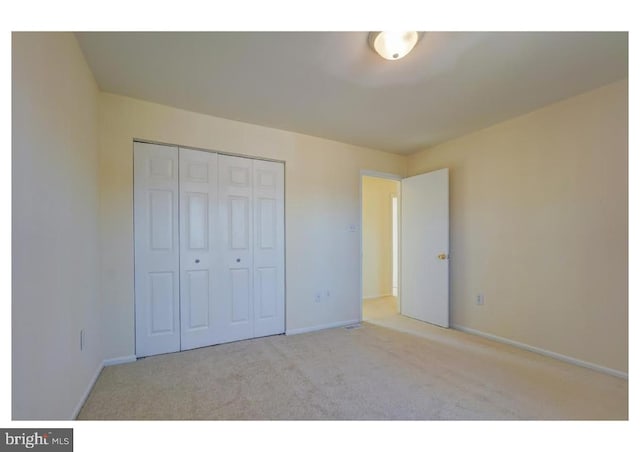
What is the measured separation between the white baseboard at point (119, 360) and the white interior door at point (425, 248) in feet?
10.5

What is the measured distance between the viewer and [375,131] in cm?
313

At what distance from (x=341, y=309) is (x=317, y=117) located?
89.5 inches

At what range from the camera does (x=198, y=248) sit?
272 centimetres

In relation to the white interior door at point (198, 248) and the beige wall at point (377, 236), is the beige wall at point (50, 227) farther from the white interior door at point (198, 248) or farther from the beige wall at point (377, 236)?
the beige wall at point (377, 236)

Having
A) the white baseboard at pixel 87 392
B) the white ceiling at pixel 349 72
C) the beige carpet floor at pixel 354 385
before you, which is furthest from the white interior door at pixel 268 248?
the white baseboard at pixel 87 392

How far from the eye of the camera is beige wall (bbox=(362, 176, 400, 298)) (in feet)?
16.6

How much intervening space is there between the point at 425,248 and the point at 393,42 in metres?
2.61

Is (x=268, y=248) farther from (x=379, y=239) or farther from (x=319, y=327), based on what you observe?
(x=379, y=239)

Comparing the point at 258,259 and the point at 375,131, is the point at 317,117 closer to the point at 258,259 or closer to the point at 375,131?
the point at 375,131

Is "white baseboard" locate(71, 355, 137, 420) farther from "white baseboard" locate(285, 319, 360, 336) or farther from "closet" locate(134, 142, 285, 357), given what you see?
"white baseboard" locate(285, 319, 360, 336)

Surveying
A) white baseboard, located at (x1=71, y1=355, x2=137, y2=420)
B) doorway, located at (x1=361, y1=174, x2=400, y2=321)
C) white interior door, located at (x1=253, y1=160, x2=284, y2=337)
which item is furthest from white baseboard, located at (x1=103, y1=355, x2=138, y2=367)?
doorway, located at (x1=361, y1=174, x2=400, y2=321)

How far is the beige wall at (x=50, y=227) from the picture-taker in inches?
42.9

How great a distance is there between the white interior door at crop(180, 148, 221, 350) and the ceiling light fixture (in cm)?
185
